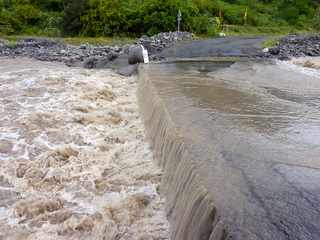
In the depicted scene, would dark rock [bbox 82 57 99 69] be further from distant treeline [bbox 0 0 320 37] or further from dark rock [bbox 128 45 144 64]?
distant treeline [bbox 0 0 320 37]

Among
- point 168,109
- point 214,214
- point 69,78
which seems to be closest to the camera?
point 214,214

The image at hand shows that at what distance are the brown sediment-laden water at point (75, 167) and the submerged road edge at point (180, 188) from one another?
0.24 m

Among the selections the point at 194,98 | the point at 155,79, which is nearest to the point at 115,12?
the point at 155,79

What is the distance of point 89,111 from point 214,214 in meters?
6.68

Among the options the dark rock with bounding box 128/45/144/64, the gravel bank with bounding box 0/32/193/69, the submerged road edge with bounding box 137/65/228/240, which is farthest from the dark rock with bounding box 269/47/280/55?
the submerged road edge with bounding box 137/65/228/240

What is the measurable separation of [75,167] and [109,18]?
18.1 meters

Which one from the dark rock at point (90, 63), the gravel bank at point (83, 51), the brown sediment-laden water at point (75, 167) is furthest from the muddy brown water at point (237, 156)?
the gravel bank at point (83, 51)

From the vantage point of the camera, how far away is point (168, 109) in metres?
7.05

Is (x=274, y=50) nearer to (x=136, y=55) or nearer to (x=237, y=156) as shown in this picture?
(x=136, y=55)

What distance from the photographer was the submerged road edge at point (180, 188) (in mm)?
3578

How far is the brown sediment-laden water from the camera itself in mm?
5168

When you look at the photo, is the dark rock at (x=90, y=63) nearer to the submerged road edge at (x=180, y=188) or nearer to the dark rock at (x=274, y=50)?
the dark rock at (x=274, y=50)

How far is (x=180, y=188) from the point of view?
4688 mm

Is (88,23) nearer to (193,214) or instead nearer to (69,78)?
(69,78)
